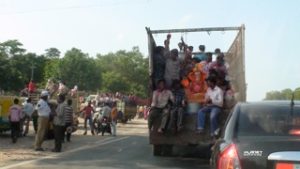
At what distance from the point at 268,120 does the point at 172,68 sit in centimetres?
861

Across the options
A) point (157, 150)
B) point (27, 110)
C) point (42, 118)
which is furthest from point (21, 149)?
point (27, 110)

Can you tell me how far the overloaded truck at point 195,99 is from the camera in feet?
44.3

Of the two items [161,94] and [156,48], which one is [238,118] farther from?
[156,48]

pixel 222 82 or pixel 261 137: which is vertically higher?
pixel 222 82

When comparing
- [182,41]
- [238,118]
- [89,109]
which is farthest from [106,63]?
[238,118]

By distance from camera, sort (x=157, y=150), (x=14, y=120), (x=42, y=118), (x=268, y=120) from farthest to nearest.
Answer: (x=14, y=120), (x=42, y=118), (x=157, y=150), (x=268, y=120)

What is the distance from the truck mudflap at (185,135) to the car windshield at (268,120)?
665cm

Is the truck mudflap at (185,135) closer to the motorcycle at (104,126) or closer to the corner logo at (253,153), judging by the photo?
the corner logo at (253,153)

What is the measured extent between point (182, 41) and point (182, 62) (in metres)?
1.56

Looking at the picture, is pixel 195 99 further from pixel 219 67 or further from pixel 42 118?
pixel 42 118

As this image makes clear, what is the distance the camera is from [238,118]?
21.4 ft

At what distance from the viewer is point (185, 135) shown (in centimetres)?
1355

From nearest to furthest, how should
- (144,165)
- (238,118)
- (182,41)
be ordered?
(238,118) → (144,165) → (182,41)

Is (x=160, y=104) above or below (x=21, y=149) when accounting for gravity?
above
